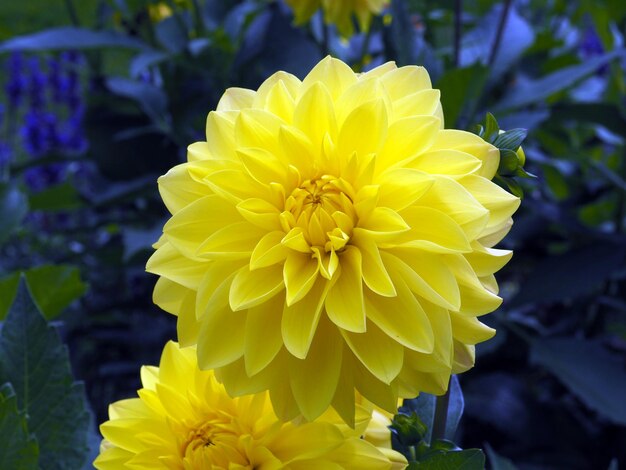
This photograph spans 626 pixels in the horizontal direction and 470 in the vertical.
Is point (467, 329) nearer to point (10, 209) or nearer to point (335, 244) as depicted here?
point (335, 244)

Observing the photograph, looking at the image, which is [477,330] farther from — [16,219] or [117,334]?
[117,334]

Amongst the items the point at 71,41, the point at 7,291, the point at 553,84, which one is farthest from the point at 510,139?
the point at 71,41

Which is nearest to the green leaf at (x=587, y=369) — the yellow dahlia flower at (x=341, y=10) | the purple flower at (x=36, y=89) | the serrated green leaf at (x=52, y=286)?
the yellow dahlia flower at (x=341, y=10)

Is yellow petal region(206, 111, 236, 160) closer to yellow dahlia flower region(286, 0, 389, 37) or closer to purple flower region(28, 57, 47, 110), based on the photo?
yellow dahlia flower region(286, 0, 389, 37)

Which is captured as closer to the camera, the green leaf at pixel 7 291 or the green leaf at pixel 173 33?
the green leaf at pixel 7 291

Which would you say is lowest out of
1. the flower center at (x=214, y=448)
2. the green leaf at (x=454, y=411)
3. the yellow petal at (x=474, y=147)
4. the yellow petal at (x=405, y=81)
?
the green leaf at (x=454, y=411)

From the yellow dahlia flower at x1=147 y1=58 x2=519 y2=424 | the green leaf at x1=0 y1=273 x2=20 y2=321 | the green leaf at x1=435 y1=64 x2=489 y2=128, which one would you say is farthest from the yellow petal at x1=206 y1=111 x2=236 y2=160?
the green leaf at x1=435 y1=64 x2=489 y2=128

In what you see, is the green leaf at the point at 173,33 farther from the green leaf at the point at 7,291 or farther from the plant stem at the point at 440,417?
the plant stem at the point at 440,417
